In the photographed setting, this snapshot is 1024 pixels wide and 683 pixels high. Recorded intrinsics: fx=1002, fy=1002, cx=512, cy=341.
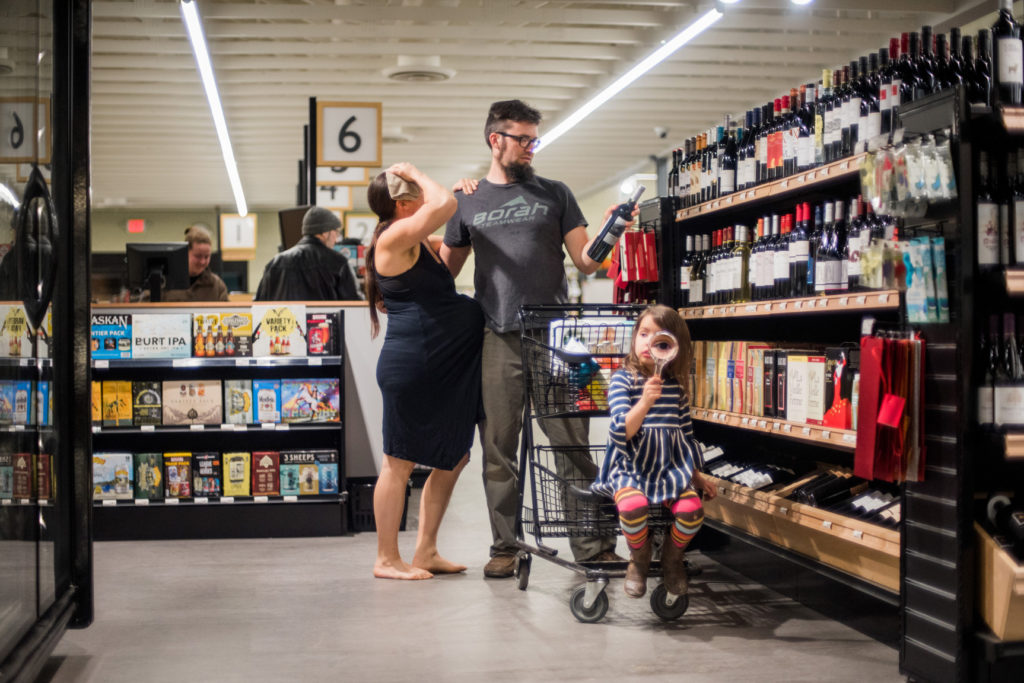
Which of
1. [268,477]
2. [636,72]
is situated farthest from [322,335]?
[636,72]

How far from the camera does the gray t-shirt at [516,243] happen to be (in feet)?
14.7

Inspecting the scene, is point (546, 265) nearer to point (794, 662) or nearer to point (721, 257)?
point (721, 257)

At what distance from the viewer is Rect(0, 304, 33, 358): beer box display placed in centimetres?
282

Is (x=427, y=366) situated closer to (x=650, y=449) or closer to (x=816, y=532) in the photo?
(x=650, y=449)

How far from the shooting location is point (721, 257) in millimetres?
4477

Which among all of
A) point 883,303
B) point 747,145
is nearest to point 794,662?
point 883,303

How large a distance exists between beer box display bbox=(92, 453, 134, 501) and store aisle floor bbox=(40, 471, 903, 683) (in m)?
0.83

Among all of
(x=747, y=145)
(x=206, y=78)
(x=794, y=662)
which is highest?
(x=206, y=78)

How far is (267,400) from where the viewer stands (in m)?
5.77

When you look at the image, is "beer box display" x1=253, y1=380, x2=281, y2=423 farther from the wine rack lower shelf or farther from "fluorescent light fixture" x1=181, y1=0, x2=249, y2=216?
"fluorescent light fixture" x1=181, y1=0, x2=249, y2=216

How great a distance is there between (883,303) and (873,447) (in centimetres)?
49

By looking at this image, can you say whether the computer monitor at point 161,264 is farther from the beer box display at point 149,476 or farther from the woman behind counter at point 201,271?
the beer box display at point 149,476

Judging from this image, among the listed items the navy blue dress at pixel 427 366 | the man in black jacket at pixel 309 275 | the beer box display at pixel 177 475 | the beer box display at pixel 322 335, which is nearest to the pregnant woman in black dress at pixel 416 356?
the navy blue dress at pixel 427 366

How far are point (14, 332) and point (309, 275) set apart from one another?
399cm
